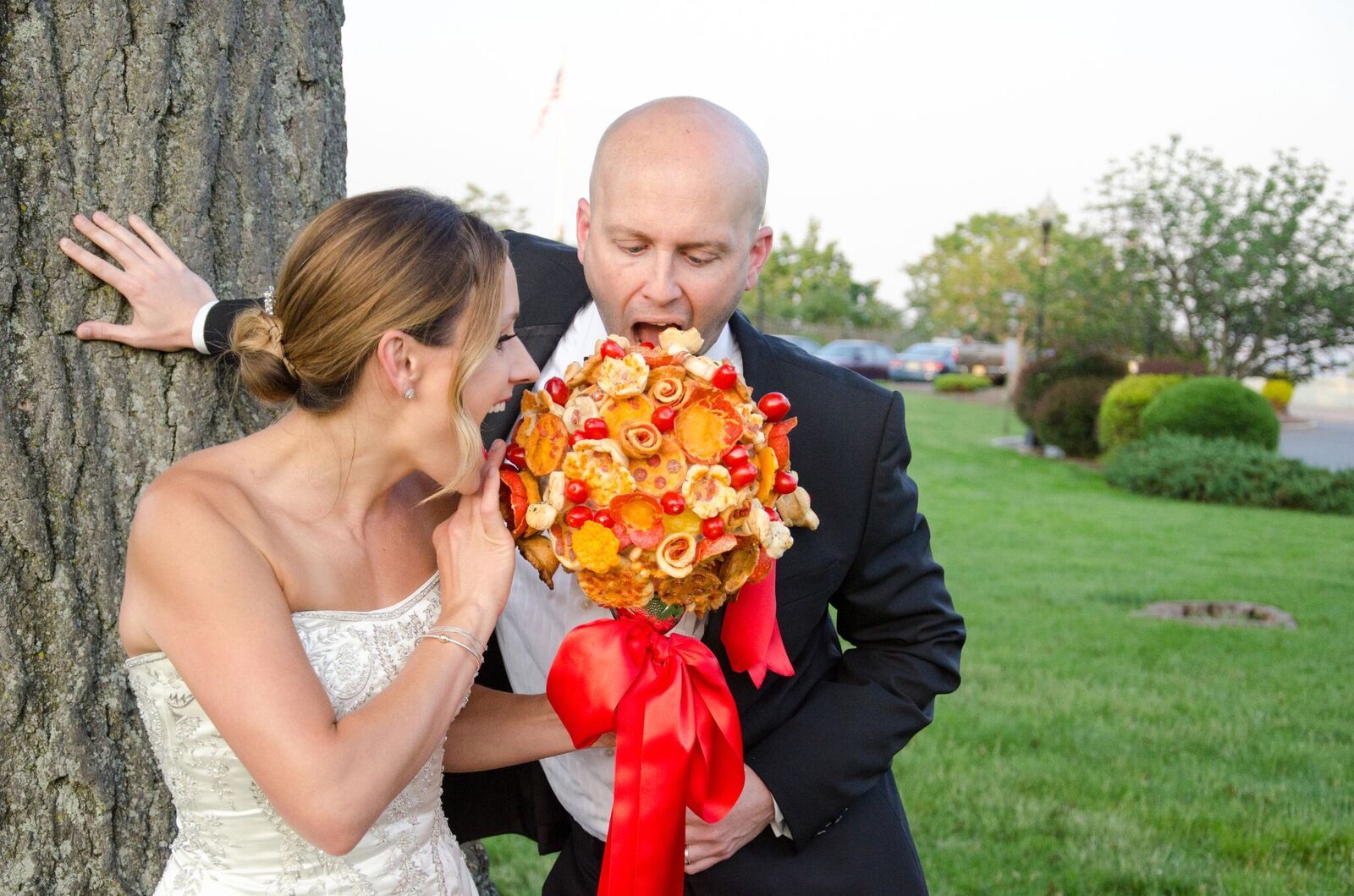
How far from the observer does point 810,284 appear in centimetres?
5572

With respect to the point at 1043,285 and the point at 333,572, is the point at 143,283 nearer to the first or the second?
the point at 333,572

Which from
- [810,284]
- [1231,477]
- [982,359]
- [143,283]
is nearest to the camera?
[143,283]

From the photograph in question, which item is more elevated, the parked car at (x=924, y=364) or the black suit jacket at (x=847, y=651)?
the black suit jacket at (x=847, y=651)

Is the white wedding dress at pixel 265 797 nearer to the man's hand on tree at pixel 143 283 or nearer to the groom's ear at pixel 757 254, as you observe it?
the man's hand on tree at pixel 143 283

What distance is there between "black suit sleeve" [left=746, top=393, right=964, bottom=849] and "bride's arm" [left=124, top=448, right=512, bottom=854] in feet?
3.38

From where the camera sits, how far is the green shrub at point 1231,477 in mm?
15672

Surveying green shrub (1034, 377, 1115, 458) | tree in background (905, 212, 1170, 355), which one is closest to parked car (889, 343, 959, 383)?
tree in background (905, 212, 1170, 355)

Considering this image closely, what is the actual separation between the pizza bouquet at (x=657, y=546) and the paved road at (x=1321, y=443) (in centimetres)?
1771

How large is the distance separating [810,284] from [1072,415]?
36074mm

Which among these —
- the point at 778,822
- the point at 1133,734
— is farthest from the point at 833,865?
the point at 1133,734

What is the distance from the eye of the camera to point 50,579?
9.03ft

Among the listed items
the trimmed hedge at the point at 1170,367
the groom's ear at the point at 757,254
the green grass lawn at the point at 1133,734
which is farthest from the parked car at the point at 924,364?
the groom's ear at the point at 757,254

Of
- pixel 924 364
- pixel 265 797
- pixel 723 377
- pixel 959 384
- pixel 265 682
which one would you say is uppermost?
pixel 723 377

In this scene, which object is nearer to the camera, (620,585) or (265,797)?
(620,585)
